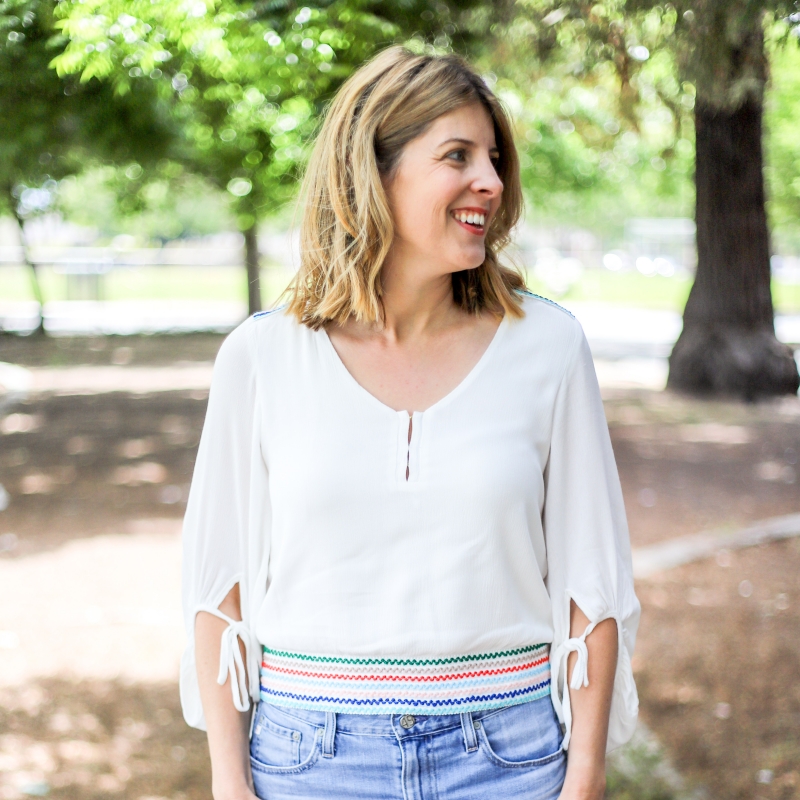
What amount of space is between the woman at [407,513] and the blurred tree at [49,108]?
10.1ft

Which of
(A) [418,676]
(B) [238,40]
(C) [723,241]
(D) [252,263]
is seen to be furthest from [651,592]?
(D) [252,263]

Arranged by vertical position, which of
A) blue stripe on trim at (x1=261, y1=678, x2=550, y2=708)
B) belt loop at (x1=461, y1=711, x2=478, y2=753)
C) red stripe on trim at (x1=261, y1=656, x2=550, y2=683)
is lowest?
belt loop at (x1=461, y1=711, x2=478, y2=753)

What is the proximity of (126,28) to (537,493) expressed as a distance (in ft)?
10.8

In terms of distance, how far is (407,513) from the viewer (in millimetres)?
1811

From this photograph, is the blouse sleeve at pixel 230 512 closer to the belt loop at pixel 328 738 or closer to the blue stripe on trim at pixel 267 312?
the blue stripe on trim at pixel 267 312

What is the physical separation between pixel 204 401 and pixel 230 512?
38.5ft

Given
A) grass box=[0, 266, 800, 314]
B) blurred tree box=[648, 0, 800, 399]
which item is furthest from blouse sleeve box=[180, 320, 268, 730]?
grass box=[0, 266, 800, 314]

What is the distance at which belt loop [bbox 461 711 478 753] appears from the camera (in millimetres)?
1773

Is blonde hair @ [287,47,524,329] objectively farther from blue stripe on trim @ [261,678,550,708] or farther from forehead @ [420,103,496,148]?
blue stripe on trim @ [261,678,550,708]

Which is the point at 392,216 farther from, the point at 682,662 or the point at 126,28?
the point at 682,662

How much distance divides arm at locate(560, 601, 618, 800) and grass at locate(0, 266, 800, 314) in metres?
28.6

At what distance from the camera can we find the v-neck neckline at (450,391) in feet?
6.21

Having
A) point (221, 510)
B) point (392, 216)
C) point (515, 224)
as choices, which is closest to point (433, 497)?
point (221, 510)

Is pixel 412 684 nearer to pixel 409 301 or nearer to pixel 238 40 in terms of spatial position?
pixel 409 301
